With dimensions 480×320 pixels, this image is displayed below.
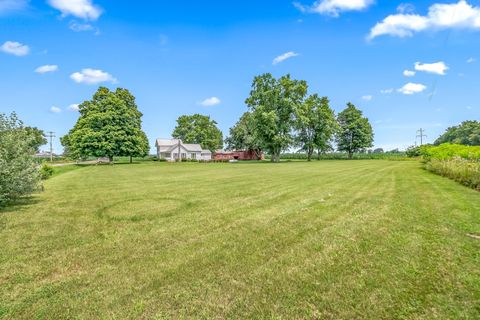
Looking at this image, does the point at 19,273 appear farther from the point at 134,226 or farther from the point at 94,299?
the point at 134,226

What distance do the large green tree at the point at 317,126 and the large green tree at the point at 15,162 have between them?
147ft

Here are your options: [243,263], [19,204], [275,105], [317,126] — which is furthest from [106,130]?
[243,263]

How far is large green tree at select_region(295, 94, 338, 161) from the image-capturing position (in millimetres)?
49656

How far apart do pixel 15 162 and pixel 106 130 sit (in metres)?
34.3

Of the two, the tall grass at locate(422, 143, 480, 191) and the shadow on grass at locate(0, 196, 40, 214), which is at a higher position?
the tall grass at locate(422, 143, 480, 191)

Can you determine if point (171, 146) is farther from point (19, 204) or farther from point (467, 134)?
point (467, 134)

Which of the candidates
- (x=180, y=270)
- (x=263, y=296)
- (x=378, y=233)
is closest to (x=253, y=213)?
(x=378, y=233)

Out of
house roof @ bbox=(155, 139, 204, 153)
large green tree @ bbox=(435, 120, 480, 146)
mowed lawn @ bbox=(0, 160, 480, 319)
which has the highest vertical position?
large green tree @ bbox=(435, 120, 480, 146)

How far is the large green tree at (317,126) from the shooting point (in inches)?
1955

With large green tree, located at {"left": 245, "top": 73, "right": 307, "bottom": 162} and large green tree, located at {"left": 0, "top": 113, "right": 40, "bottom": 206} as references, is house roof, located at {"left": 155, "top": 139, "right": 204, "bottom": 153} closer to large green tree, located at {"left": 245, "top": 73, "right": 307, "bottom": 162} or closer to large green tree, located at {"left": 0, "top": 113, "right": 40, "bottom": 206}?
large green tree, located at {"left": 245, "top": 73, "right": 307, "bottom": 162}

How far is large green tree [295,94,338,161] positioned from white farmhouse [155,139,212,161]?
2388 centimetres

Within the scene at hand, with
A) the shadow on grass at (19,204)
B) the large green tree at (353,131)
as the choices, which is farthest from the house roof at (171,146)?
the shadow on grass at (19,204)

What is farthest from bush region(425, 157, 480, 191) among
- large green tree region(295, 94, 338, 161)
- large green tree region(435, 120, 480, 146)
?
large green tree region(435, 120, 480, 146)

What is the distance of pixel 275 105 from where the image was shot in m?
44.2
